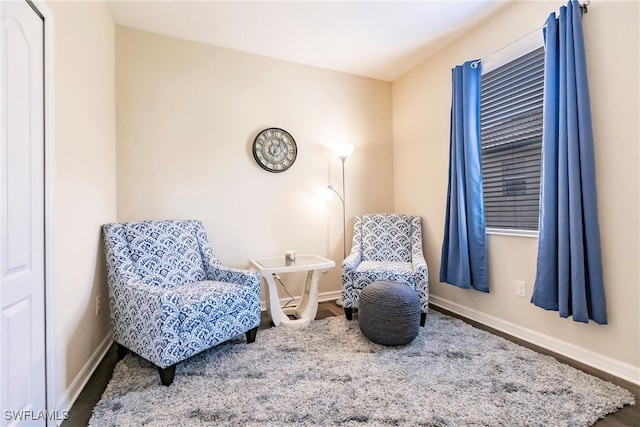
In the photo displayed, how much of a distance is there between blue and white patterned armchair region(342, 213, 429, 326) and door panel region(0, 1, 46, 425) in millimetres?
1978

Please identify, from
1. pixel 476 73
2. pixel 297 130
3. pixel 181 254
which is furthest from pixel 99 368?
pixel 476 73

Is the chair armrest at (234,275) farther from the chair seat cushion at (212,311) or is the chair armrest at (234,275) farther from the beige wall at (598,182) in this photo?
the beige wall at (598,182)

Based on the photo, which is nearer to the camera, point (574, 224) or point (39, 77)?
point (39, 77)

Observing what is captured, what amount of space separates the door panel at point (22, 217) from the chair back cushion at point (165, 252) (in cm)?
79

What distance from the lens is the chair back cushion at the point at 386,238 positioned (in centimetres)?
304

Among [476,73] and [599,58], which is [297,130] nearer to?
[476,73]

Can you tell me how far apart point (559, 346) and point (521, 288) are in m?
0.43

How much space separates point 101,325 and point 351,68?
130 inches

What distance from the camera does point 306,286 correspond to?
278cm

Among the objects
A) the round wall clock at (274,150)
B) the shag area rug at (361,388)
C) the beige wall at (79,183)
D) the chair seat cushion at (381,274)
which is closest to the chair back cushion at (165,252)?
the beige wall at (79,183)

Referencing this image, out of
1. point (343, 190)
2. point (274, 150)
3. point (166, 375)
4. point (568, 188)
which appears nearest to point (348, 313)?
point (343, 190)

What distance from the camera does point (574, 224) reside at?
71.3 inches

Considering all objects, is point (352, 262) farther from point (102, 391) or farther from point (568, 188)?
point (102, 391)

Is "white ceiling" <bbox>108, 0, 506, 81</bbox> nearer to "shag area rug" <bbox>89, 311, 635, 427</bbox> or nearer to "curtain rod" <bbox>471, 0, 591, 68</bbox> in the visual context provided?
"curtain rod" <bbox>471, 0, 591, 68</bbox>
